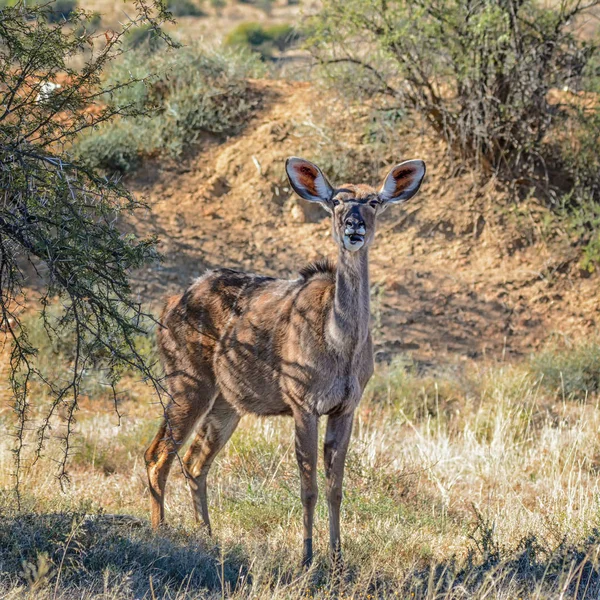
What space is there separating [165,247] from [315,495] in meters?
7.84

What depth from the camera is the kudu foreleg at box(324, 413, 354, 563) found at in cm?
666

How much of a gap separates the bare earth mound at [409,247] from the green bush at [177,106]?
33 cm

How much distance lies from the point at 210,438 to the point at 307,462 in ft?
4.91

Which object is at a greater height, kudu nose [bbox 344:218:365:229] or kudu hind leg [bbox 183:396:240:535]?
kudu nose [bbox 344:218:365:229]

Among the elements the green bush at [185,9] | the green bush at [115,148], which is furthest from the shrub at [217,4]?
the green bush at [115,148]

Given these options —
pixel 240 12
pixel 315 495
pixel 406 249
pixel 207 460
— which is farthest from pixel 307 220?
pixel 240 12

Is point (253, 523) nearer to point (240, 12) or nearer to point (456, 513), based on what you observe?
point (456, 513)

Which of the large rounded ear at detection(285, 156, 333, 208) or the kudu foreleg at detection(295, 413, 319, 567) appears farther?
the large rounded ear at detection(285, 156, 333, 208)

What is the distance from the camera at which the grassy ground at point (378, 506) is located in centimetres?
572

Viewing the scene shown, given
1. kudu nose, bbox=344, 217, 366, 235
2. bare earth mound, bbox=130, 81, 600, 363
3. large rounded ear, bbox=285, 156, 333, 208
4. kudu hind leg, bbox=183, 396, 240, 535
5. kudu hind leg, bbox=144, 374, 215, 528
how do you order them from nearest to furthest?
kudu nose, bbox=344, 217, 366, 235, large rounded ear, bbox=285, 156, 333, 208, kudu hind leg, bbox=144, 374, 215, 528, kudu hind leg, bbox=183, 396, 240, 535, bare earth mound, bbox=130, 81, 600, 363

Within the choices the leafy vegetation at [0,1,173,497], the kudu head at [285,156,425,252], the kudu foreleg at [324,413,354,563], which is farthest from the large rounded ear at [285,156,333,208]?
the kudu foreleg at [324,413,354,563]

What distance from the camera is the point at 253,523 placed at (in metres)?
7.20

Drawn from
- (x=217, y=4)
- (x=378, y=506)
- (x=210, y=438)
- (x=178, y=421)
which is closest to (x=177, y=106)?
(x=210, y=438)

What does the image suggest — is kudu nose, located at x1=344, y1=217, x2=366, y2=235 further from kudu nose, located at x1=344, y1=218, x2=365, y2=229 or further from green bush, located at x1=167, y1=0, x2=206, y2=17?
green bush, located at x1=167, y1=0, x2=206, y2=17
